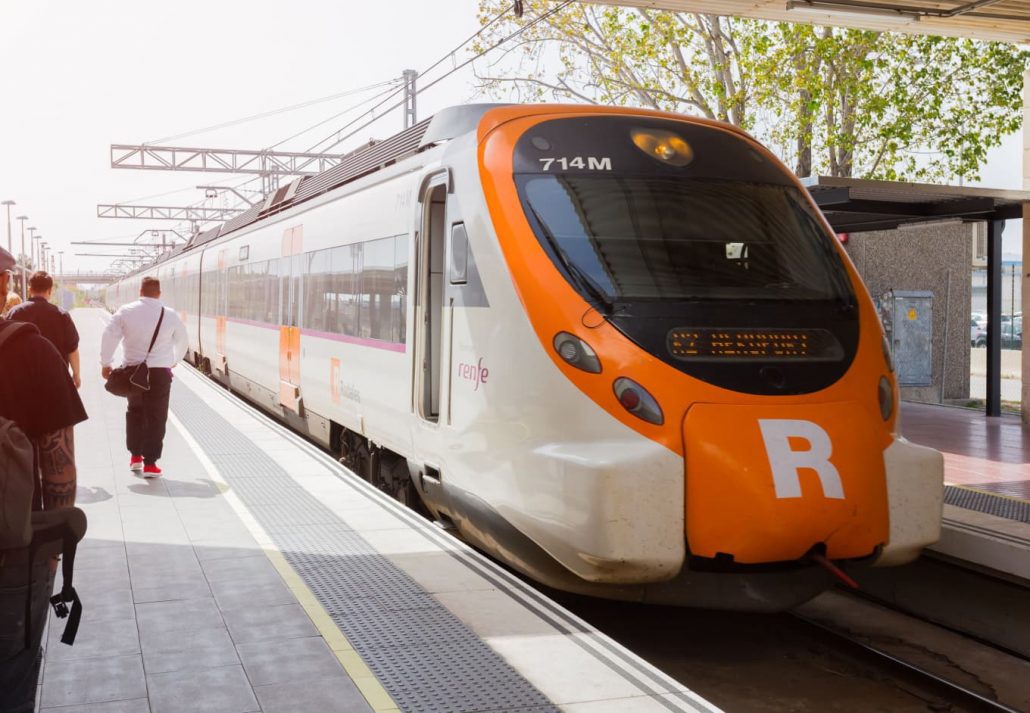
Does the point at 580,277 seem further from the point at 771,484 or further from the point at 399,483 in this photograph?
the point at 399,483

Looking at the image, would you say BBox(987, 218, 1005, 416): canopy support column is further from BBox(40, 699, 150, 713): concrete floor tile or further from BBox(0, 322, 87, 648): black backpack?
BBox(0, 322, 87, 648): black backpack

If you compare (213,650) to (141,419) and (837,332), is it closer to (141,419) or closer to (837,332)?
(837,332)

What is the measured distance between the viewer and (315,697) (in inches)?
155

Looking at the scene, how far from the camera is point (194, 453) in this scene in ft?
33.4

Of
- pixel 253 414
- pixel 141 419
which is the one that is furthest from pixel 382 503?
pixel 253 414

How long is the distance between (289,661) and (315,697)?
42 cm

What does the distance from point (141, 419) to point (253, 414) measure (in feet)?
13.6

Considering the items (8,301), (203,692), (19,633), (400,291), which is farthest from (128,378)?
(19,633)

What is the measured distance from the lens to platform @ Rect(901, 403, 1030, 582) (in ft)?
22.4

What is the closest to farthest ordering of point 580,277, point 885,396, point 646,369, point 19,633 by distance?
point 19,633 → point 646,369 → point 580,277 → point 885,396

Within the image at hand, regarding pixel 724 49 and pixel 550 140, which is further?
pixel 724 49

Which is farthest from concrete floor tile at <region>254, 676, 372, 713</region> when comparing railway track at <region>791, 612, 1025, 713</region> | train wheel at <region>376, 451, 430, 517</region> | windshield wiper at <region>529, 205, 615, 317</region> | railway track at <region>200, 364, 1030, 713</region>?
train wheel at <region>376, 451, 430, 517</region>

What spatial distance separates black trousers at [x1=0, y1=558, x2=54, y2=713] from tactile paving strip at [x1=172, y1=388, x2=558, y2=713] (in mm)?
1327

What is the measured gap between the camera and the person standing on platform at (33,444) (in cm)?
287
